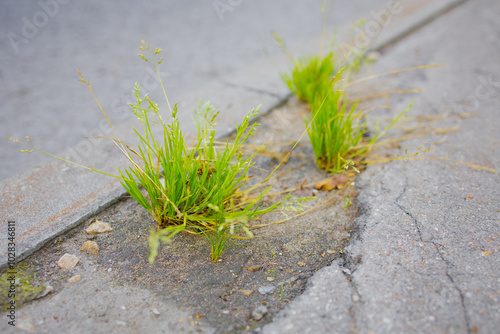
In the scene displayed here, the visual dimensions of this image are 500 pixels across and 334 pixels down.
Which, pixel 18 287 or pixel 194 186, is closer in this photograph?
pixel 18 287

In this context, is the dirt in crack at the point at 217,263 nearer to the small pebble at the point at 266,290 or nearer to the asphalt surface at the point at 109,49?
the small pebble at the point at 266,290

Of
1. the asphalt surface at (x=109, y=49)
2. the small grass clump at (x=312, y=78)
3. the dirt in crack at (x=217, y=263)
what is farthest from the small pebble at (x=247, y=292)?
the asphalt surface at (x=109, y=49)

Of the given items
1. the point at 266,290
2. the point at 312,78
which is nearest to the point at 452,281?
the point at 266,290

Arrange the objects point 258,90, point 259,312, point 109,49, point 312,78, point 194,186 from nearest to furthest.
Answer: point 259,312
point 194,186
point 312,78
point 258,90
point 109,49

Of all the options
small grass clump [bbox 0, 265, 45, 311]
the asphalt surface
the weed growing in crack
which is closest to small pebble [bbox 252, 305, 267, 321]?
the weed growing in crack

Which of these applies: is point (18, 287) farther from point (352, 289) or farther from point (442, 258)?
point (442, 258)

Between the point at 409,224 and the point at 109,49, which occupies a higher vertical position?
the point at 109,49

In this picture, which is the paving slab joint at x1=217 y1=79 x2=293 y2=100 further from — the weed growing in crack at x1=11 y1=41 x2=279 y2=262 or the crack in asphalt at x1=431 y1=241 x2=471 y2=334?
the crack in asphalt at x1=431 y1=241 x2=471 y2=334
